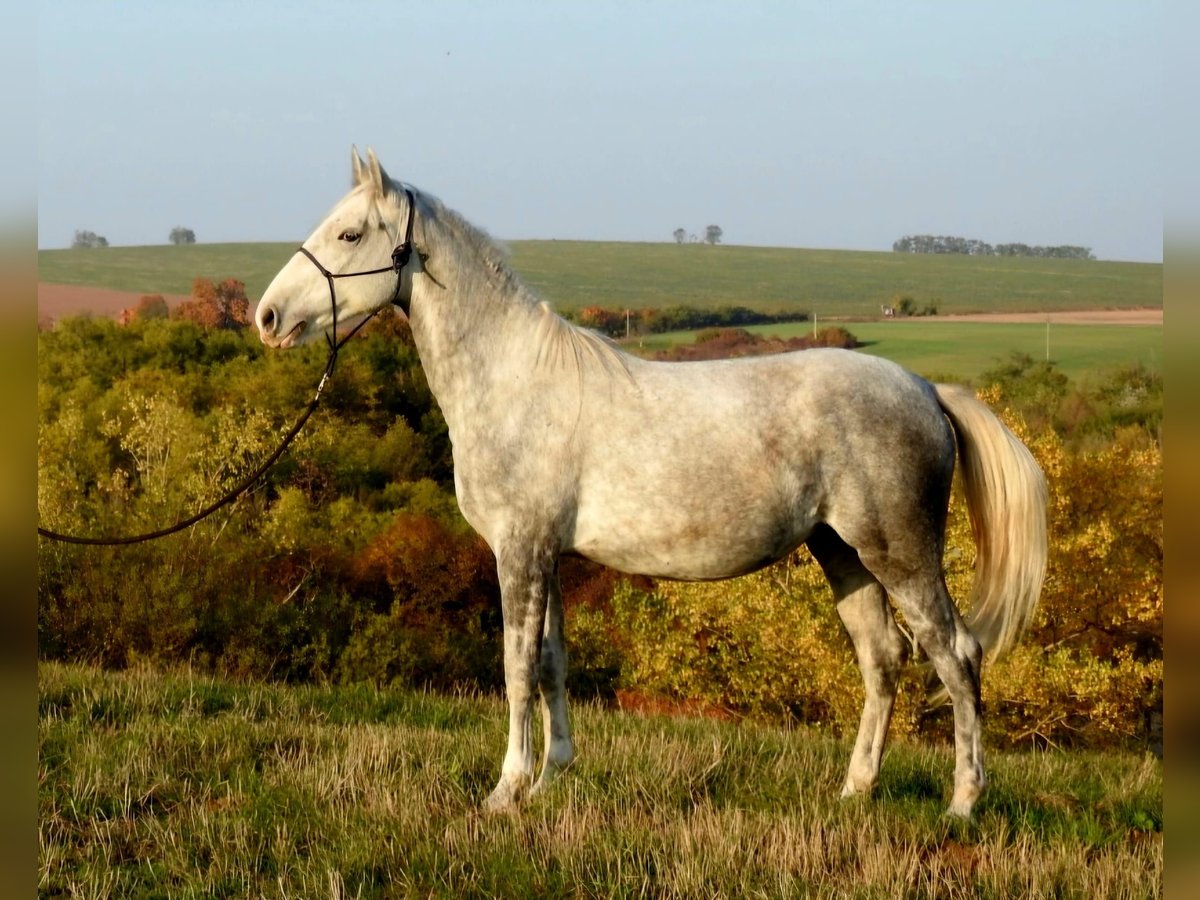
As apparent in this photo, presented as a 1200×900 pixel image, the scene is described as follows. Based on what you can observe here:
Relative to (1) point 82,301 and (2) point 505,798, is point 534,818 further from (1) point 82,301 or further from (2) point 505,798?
(1) point 82,301

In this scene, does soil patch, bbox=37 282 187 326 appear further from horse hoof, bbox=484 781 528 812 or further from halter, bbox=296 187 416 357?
horse hoof, bbox=484 781 528 812

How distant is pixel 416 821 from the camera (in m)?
→ 5.12

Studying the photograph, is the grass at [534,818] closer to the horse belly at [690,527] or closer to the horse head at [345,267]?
the horse belly at [690,527]

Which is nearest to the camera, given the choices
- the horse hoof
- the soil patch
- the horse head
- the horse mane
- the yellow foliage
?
the horse hoof

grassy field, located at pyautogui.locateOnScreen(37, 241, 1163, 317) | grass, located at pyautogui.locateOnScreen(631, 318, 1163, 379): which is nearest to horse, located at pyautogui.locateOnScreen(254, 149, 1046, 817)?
grass, located at pyautogui.locateOnScreen(631, 318, 1163, 379)

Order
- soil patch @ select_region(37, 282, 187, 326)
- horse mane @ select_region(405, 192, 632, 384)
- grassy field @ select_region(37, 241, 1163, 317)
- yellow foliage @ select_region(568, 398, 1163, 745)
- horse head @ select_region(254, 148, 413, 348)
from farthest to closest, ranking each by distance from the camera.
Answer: grassy field @ select_region(37, 241, 1163, 317) → soil patch @ select_region(37, 282, 187, 326) → yellow foliage @ select_region(568, 398, 1163, 745) → horse mane @ select_region(405, 192, 632, 384) → horse head @ select_region(254, 148, 413, 348)

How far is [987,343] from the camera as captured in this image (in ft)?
206

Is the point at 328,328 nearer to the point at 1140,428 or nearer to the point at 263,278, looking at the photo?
the point at 1140,428

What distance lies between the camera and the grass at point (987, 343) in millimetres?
57281

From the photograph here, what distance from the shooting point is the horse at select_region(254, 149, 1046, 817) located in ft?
18.3

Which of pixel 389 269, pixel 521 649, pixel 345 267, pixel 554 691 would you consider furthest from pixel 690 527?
pixel 345 267

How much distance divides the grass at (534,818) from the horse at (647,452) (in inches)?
17.4

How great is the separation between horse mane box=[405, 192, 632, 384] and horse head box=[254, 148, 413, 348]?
205mm

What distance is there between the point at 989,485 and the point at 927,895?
2.35 m
